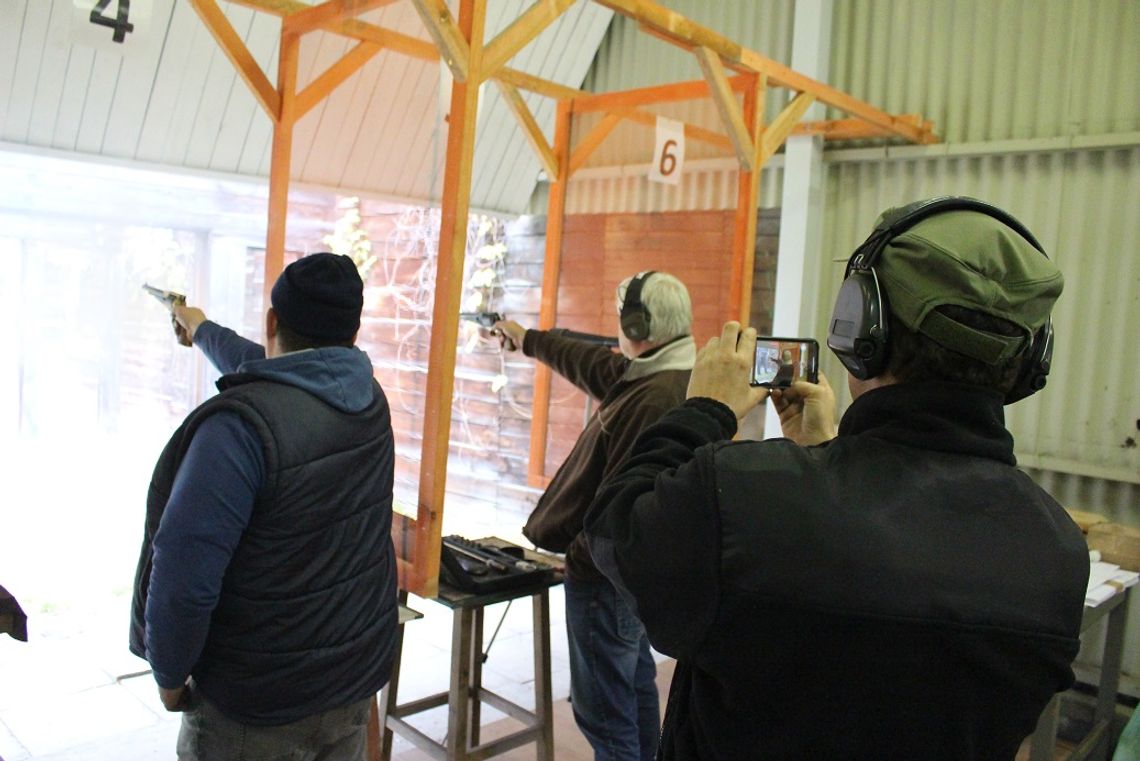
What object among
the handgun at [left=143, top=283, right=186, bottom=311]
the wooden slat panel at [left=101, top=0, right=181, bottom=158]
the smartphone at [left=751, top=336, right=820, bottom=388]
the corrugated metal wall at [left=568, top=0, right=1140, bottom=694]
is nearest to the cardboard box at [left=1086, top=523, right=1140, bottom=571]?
the corrugated metal wall at [left=568, top=0, right=1140, bottom=694]

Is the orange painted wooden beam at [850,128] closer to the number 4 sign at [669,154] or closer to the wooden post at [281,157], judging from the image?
the number 4 sign at [669,154]

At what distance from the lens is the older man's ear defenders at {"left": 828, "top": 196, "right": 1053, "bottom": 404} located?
3.61 feet

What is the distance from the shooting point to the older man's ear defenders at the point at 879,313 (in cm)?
110

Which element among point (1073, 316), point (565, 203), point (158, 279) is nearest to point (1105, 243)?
point (1073, 316)

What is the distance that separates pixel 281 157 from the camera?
3.39 m

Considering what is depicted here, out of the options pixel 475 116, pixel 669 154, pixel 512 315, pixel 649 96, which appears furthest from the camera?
pixel 512 315

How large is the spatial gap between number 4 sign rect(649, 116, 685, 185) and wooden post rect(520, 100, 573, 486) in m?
0.78

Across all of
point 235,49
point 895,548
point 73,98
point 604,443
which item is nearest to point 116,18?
point 235,49

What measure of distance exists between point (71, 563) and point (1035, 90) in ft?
17.8

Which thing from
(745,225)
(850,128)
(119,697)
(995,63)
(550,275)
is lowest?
(119,697)

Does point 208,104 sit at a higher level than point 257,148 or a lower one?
higher

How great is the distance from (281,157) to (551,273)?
6.10ft

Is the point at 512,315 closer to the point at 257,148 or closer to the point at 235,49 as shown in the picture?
the point at 257,148

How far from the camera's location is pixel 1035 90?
169 inches
